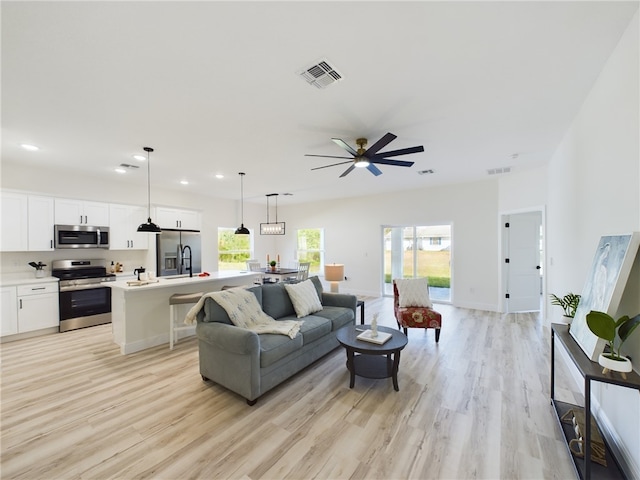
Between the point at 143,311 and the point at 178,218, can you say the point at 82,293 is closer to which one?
the point at 143,311

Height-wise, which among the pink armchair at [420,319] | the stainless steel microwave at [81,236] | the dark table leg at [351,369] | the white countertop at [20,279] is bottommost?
the dark table leg at [351,369]

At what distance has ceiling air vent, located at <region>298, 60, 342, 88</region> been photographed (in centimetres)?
204

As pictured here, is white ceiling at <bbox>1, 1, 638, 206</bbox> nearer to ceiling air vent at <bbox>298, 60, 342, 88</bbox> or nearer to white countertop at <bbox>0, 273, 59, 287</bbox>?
ceiling air vent at <bbox>298, 60, 342, 88</bbox>

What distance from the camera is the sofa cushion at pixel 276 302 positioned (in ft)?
11.6

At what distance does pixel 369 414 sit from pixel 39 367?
3.91 meters

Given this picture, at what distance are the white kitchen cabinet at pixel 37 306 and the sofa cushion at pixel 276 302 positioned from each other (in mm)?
3871

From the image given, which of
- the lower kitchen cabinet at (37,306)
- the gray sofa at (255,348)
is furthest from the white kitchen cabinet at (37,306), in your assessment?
the gray sofa at (255,348)

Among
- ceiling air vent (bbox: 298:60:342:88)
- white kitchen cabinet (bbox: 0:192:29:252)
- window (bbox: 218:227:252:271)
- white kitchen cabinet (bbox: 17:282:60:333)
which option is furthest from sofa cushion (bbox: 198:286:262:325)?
window (bbox: 218:227:252:271)

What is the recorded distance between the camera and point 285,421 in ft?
7.43

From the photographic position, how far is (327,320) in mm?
3471

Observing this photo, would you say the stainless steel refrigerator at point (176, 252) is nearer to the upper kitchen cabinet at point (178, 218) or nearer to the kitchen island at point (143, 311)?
the upper kitchen cabinet at point (178, 218)

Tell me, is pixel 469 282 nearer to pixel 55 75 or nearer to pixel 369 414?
pixel 369 414

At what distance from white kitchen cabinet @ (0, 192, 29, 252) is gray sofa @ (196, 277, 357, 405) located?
3.83 metres

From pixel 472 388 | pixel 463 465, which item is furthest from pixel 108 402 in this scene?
pixel 472 388
